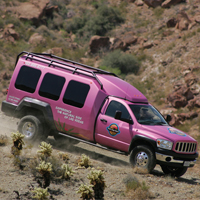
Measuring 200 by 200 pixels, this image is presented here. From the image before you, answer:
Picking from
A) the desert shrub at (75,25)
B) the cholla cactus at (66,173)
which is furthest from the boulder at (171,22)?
the cholla cactus at (66,173)

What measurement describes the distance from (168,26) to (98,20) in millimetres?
7932

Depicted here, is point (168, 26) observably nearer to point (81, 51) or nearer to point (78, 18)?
point (81, 51)

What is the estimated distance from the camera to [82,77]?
29.3ft

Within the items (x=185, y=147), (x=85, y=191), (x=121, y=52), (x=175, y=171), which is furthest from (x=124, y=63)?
(x=85, y=191)

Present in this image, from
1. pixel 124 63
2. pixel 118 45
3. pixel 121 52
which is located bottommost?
pixel 124 63

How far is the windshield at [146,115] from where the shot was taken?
8289mm

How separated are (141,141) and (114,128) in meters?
0.87

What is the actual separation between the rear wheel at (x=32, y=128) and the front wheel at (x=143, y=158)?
→ 3.07 m

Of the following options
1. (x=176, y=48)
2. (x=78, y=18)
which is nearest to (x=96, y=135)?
(x=176, y=48)

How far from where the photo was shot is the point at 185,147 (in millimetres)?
7867

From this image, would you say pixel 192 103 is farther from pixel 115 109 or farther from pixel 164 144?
pixel 164 144

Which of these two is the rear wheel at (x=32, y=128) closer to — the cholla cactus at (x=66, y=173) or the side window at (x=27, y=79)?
the side window at (x=27, y=79)

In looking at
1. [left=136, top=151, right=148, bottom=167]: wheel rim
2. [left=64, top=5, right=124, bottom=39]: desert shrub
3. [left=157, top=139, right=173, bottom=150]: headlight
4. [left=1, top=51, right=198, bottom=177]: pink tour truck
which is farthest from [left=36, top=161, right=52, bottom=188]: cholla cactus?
[left=64, top=5, right=124, bottom=39]: desert shrub

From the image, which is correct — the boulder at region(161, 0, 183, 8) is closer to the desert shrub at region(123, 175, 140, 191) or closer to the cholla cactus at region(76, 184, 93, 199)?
the desert shrub at region(123, 175, 140, 191)
